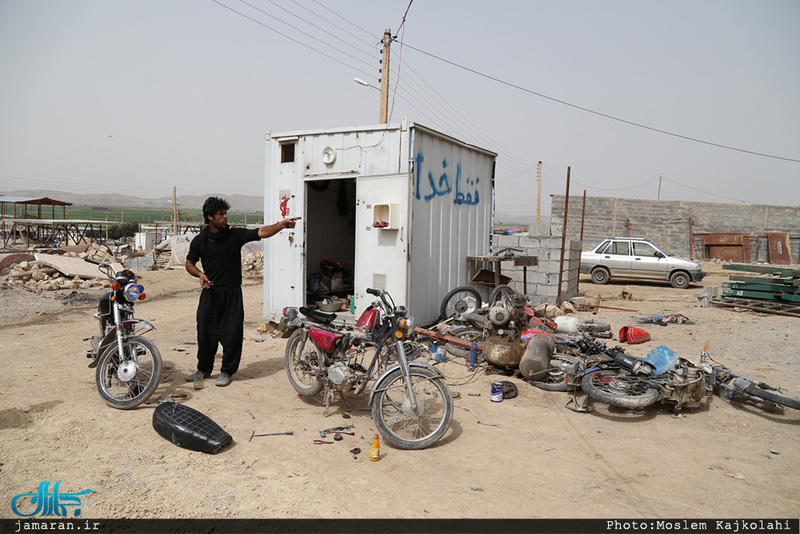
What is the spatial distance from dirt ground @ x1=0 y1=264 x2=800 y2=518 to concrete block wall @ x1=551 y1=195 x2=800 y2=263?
2005 cm

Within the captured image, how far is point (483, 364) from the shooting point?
616cm

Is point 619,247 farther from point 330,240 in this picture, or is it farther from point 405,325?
point 405,325

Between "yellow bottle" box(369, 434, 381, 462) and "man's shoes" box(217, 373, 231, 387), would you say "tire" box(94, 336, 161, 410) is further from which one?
"yellow bottle" box(369, 434, 381, 462)

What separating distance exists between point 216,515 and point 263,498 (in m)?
0.29

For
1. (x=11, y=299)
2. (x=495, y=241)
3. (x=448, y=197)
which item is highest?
(x=448, y=197)

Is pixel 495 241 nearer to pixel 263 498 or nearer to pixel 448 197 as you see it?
pixel 448 197

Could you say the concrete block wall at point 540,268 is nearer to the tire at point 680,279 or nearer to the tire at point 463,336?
the tire at point 463,336

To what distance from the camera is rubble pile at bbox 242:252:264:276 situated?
18.2 meters

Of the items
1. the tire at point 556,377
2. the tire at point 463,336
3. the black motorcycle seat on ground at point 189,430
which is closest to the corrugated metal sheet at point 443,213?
the tire at point 463,336

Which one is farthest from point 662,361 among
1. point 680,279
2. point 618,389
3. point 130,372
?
point 680,279

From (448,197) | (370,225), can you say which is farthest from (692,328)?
(370,225)

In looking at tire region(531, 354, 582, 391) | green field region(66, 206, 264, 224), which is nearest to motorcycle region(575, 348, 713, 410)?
tire region(531, 354, 582, 391)

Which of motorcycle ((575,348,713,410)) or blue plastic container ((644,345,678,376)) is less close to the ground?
blue plastic container ((644,345,678,376))

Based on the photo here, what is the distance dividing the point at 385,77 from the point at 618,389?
43.2 feet
